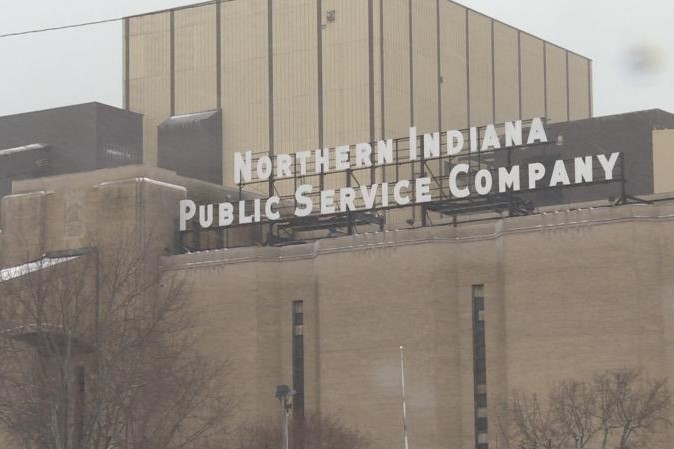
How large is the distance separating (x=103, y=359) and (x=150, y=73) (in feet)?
163

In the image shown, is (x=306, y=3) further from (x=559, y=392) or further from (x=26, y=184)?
(x=559, y=392)

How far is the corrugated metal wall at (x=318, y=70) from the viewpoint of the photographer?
111 meters

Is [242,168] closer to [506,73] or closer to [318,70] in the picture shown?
[318,70]

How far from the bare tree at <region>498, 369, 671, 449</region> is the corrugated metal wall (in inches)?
1421

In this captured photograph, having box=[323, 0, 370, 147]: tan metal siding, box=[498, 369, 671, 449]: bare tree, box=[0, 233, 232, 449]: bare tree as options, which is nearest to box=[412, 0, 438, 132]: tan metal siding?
box=[323, 0, 370, 147]: tan metal siding

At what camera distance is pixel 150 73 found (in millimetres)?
121188

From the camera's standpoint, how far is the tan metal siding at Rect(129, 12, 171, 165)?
120 metres

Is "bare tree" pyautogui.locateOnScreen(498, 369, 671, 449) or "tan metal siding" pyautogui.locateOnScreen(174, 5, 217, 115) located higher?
"tan metal siding" pyautogui.locateOnScreen(174, 5, 217, 115)

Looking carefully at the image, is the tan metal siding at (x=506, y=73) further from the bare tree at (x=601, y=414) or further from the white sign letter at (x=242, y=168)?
the bare tree at (x=601, y=414)

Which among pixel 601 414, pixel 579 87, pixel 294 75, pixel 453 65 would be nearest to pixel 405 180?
pixel 601 414

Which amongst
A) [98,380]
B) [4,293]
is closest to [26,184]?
[4,293]

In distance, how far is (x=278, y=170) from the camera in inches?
3691

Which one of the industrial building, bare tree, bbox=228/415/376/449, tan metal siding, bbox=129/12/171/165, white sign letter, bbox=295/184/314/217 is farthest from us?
tan metal siding, bbox=129/12/171/165

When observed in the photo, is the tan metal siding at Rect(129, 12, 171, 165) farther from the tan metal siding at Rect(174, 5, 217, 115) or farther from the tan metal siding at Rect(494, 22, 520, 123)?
the tan metal siding at Rect(494, 22, 520, 123)
